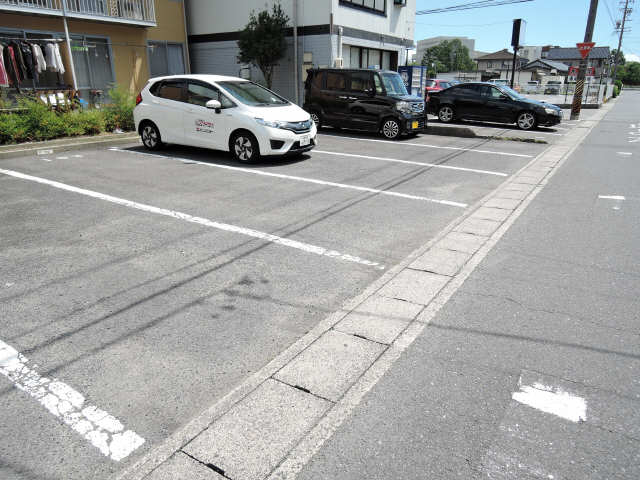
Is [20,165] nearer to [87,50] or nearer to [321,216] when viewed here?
[321,216]

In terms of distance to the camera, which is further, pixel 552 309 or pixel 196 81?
pixel 196 81

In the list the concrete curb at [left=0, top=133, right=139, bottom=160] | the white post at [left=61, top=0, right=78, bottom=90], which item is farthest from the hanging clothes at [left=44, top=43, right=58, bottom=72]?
the concrete curb at [left=0, top=133, right=139, bottom=160]

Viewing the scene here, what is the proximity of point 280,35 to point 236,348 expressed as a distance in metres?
18.4

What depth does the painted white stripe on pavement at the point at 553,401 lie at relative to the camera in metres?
2.60

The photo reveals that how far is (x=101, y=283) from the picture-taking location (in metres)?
4.16

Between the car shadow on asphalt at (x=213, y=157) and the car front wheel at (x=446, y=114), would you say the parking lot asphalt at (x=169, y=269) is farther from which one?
→ the car front wheel at (x=446, y=114)

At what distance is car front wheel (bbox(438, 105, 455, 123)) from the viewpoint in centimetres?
1716

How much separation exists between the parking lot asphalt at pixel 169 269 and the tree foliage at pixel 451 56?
12171 centimetres

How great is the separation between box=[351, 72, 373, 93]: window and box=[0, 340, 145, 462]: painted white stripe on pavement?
38.5 ft

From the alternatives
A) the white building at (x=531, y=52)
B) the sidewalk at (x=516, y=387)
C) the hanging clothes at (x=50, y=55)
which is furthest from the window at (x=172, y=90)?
the white building at (x=531, y=52)

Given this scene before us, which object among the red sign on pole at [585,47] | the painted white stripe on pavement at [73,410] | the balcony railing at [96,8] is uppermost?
the balcony railing at [96,8]

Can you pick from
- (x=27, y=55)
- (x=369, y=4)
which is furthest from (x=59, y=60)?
(x=369, y=4)

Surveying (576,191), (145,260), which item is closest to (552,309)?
(145,260)

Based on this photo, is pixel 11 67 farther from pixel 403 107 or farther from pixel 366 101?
pixel 403 107
